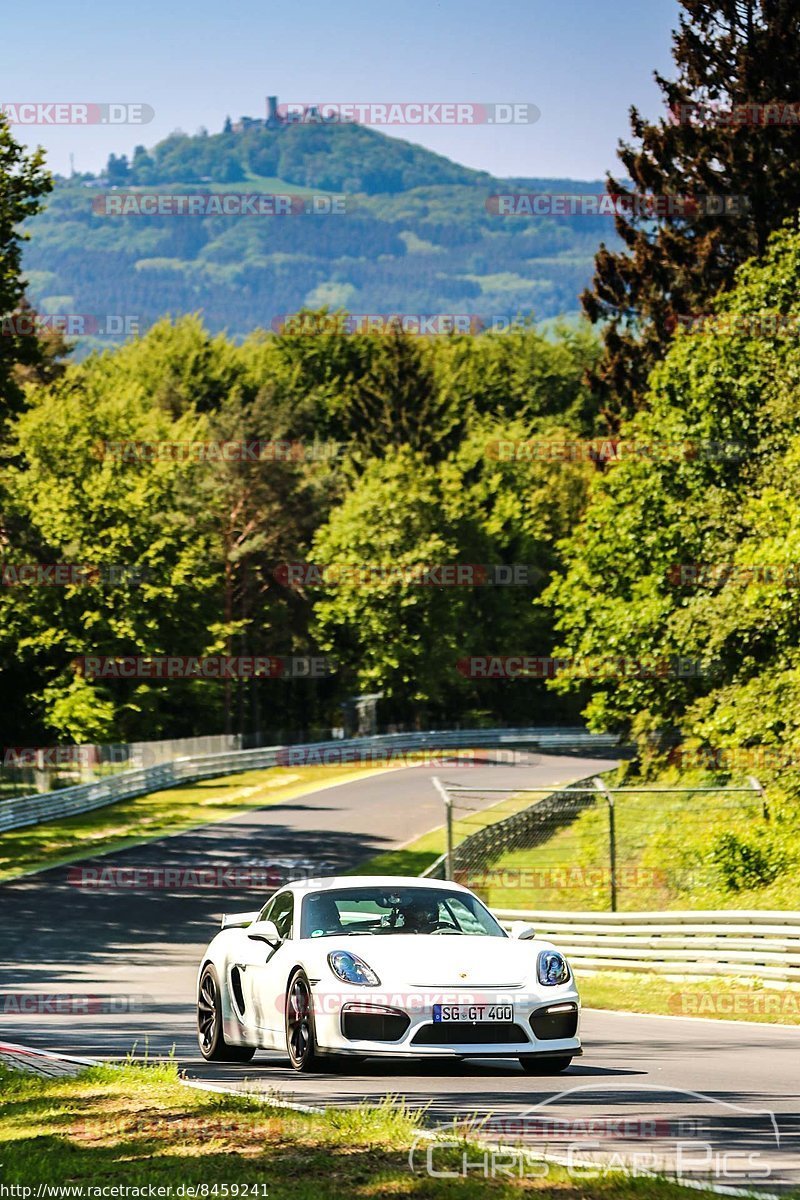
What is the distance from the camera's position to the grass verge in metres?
17.0

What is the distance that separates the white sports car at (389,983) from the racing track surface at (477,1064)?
9.7 inches

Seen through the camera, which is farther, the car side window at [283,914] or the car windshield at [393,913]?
the car side window at [283,914]

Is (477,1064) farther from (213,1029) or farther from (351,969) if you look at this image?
(213,1029)

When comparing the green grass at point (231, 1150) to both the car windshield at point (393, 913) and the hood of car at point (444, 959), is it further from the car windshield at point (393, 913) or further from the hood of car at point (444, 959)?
the car windshield at point (393, 913)

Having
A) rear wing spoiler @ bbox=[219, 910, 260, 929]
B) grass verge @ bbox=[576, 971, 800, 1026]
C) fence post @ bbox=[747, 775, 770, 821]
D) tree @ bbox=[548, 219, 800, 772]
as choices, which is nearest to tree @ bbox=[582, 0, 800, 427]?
tree @ bbox=[548, 219, 800, 772]

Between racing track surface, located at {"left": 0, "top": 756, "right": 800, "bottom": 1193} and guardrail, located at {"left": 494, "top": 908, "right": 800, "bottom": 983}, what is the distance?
0.68 meters

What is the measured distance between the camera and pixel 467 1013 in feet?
34.7

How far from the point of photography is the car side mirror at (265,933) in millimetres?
11891

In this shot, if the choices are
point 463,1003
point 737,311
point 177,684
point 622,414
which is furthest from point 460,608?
point 463,1003

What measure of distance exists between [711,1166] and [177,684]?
65.4 metres

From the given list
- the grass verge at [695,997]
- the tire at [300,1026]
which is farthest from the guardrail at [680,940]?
the tire at [300,1026]

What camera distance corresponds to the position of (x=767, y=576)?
31266 mm

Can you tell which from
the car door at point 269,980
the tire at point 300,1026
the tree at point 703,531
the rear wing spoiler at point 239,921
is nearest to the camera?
the tire at point 300,1026

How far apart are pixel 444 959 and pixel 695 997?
859 centimetres
